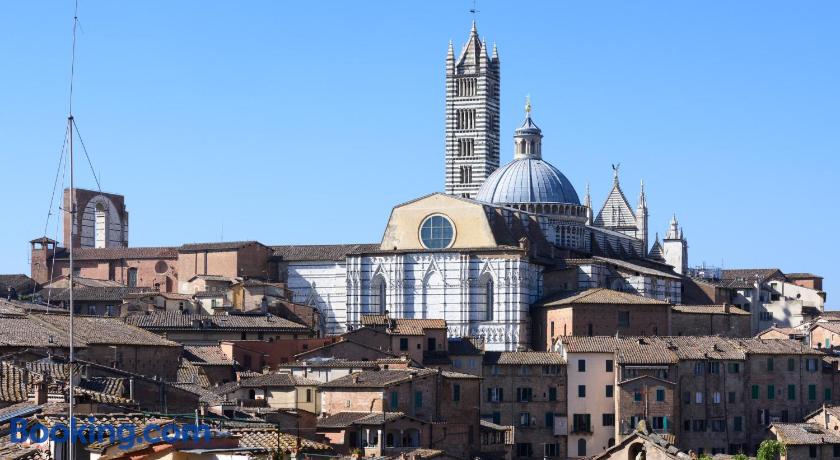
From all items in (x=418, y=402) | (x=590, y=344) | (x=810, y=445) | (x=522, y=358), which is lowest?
(x=810, y=445)

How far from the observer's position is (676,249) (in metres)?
98.3

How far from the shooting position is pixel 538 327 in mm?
72875

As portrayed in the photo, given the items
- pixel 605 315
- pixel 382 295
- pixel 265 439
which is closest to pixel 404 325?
pixel 605 315

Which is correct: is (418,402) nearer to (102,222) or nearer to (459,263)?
(459,263)

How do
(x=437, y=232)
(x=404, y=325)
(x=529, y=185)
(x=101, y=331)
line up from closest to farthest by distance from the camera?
1. (x=101, y=331)
2. (x=404, y=325)
3. (x=437, y=232)
4. (x=529, y=185)

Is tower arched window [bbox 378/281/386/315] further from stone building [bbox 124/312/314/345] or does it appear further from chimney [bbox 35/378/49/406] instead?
chimney [bbox 35/378/49/406]

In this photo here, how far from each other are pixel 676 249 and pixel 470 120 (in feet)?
45.3

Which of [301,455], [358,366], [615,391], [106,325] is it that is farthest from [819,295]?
[301,455]

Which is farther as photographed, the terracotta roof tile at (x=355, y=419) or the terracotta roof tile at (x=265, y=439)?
the terracotta roof tile at (x=355, y=419)

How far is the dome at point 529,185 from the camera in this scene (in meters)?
85.0

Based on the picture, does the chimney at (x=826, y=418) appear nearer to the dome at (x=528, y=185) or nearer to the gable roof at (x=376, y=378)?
the gable roof at (x=376, y=378)

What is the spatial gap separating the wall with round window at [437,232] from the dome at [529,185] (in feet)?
32.6

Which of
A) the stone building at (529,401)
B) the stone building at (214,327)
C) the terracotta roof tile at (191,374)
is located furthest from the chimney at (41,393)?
the stone building at (214,327)

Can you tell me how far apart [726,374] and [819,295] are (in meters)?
33.8
